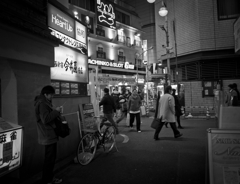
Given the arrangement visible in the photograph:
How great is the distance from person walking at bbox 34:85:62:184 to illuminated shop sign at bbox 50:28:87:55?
279 cm

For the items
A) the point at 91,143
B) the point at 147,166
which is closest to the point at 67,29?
the point at 91,143

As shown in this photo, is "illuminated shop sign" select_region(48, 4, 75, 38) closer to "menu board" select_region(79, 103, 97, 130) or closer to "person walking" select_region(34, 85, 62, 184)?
"menu board" select_region(79, 103, 97, 130)

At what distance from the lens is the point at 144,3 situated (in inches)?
1457

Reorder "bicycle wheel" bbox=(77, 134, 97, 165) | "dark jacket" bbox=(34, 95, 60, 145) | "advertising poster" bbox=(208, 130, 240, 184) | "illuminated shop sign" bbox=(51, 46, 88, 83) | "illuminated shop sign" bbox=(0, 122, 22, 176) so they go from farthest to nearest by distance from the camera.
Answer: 1. "illuminated shop sign" bbox=(51, 46, 88, 83)
2. "bicycle wheel" bbox=(77, 134, 97, 165)
3. "dark jacket" bbox=(34, 95, 60, 145)
4. "illuminated shop sign" bbox=(0, 122, 22, 176)
5. "advertising poster" bbox=(208, 130, 240, 184)

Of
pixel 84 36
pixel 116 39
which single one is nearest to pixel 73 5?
pixel 116 39

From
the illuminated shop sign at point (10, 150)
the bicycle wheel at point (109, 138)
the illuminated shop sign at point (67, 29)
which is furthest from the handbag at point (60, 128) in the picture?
the illuminated shop sign at point (67, 29)

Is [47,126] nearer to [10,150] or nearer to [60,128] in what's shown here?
[60,128]

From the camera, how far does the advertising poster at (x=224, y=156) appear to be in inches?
109

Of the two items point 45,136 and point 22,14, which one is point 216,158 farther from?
point 22,14

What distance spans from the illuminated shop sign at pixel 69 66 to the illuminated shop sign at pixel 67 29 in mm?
279

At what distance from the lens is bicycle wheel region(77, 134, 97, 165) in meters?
5.12

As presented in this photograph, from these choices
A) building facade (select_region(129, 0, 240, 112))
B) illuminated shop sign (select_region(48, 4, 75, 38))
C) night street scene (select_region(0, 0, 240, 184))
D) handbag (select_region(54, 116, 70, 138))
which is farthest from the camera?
building facade (select_region(129, 0, 240, 112))

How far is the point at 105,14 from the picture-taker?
26.8 meters

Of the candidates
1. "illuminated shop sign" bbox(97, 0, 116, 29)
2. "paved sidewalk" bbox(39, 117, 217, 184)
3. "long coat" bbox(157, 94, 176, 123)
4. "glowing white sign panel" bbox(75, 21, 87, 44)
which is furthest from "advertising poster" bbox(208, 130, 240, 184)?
"illuminated shop sign" bbox(97, 0, 116, 29)
